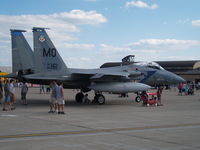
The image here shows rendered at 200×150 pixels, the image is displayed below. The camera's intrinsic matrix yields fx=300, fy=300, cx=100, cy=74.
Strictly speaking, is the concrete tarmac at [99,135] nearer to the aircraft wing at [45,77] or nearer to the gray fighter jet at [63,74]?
the aircraft wing at [45,77]

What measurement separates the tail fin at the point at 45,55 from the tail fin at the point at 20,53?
2151mm

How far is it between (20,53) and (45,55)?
3.12m

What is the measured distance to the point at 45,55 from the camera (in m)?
18.2

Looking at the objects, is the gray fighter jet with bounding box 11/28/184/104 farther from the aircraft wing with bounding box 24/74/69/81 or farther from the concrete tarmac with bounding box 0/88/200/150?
the concrete tarmac with bounding box 0/88/200/150

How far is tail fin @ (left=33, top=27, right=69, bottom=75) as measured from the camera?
707 inches

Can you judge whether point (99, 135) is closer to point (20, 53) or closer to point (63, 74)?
point (63, 74)

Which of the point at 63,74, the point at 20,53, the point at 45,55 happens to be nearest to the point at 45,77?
the point at 63,74

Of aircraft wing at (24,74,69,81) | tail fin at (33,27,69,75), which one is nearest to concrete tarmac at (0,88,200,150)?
aircraft wing at (24,74,69,81)

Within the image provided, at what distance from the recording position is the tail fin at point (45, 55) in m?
18.0

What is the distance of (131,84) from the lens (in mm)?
19328

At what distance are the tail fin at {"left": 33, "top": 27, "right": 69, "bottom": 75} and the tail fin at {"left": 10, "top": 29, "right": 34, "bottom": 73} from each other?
2151 mm

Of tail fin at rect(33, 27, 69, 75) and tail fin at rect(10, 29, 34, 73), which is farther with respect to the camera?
tail fin at rect(10, 29, 34, 73)

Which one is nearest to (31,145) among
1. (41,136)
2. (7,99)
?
(41,136)

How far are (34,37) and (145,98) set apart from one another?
801 centimetres
